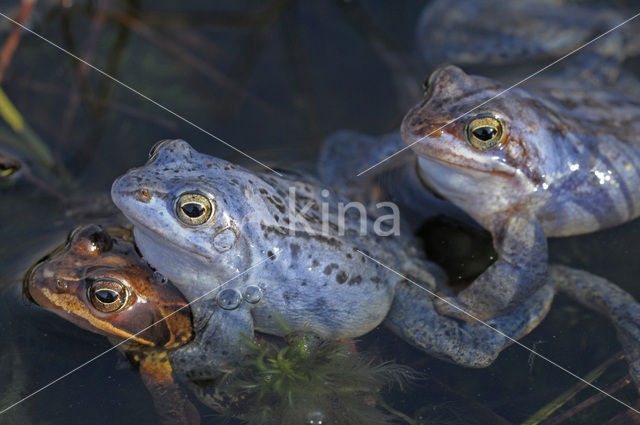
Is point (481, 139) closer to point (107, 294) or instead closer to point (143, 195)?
point (143, 195)

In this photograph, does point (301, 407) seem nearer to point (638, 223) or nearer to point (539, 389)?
point (539, 389)

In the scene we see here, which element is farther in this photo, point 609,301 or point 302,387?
point 609,301

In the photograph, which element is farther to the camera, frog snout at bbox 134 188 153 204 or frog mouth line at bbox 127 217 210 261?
A: frog mouth line at bbox 127 217 210 261

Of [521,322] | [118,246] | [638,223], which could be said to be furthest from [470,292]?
[118,246]

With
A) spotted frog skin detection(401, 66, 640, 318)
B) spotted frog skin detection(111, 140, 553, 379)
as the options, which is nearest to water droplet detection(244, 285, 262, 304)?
spotted frog skin detection(111, 140, 553, 379)

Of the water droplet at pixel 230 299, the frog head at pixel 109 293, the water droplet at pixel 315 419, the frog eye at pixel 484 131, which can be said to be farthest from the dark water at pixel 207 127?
the frog eye at pixel 484 131

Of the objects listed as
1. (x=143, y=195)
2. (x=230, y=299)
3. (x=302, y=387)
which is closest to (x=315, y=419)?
(x=302, y=387)

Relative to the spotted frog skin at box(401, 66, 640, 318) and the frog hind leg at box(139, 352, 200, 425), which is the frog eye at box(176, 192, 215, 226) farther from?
the spotted frog skin at box(401, 66, 640, 318)
